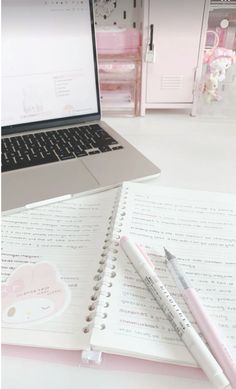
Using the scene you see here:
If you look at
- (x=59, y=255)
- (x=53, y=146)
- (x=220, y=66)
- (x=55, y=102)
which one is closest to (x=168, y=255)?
(x=59, y=255)

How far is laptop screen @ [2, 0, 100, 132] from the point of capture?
27.3 inches

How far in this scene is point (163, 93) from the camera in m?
0.87

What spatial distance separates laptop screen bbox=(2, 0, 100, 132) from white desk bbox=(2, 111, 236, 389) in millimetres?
142

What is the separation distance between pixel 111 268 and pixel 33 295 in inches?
3.5

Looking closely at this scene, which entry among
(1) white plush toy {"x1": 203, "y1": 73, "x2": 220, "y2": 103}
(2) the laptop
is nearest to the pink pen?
(2) the laptop

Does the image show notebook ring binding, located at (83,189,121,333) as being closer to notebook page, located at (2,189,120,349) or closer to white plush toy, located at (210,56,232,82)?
notebook page, located at (2,189,120,349)

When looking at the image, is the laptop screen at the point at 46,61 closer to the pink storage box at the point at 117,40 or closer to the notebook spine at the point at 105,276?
the pink storage box at the point at 117,40

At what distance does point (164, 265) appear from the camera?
41 cm

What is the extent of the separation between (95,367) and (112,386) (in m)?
0.02

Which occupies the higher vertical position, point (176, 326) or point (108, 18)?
point (108, 18)

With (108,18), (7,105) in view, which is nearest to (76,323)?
(7,105)

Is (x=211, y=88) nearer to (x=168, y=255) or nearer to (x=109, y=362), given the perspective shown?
(x=168, y=255)

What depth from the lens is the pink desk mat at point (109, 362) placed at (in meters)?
0.32

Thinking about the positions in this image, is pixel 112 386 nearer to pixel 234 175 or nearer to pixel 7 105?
pixel 234 175
